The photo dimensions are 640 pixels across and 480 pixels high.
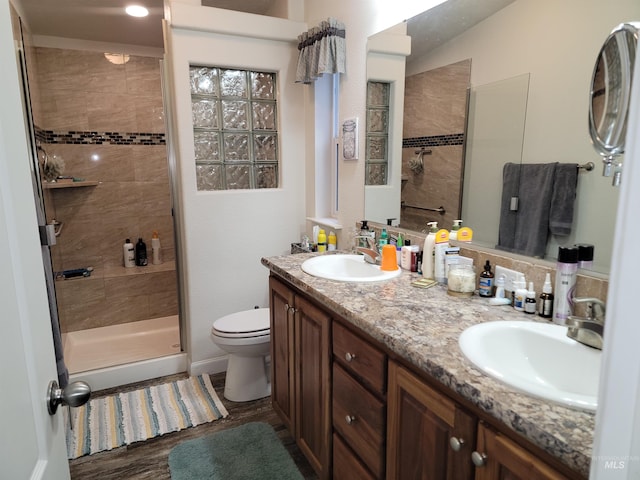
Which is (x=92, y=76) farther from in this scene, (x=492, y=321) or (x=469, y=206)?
(x=492, y=321)

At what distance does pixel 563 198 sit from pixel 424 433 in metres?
0.84

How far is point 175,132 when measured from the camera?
2.48m

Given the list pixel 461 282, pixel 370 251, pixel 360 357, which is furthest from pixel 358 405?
pixel 370 251

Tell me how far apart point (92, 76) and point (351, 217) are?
105 inches

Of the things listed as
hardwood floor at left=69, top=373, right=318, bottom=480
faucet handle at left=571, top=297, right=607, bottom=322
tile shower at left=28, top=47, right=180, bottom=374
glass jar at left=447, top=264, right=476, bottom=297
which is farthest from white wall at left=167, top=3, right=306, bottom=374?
faucet handle at left=571, top=297, right=607, bottom=322

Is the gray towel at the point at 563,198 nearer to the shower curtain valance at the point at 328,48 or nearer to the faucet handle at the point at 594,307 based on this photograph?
the faucet handle at the point at 594,307

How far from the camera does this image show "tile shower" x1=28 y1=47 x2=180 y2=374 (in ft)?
10.7

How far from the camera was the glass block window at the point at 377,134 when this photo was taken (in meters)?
2.07

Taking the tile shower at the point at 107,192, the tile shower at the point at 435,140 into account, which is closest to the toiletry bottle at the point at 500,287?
the tile shower at the point at 435,140

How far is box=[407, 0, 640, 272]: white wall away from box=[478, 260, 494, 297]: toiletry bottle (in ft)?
0.67

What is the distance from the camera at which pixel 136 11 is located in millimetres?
2830

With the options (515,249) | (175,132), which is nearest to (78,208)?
(175,132)

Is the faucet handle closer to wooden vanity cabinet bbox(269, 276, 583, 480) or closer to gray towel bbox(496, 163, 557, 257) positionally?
gray towel bbox(496, 163, 557, 257)

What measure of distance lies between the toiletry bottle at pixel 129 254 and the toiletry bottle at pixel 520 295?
10.8 ft
